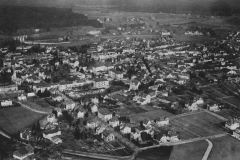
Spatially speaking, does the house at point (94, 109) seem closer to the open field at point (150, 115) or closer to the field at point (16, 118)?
the open field at point (150, 115)

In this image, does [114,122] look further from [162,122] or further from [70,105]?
[70,105]

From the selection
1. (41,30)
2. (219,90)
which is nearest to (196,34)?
(41,30)

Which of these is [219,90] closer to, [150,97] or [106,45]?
[150,97]

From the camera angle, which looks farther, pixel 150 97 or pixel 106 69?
pixel 106 69

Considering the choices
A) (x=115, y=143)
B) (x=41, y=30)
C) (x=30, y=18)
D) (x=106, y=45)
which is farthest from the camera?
(x=30, y=18)

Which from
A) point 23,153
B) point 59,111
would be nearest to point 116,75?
point 59,111

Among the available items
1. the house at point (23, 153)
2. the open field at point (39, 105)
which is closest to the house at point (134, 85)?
the open field at point (39, 105)

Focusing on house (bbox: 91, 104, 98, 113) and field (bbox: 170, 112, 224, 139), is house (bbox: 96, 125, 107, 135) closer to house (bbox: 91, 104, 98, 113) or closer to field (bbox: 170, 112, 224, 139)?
house (bbox: 91, 104, 98, 113)
